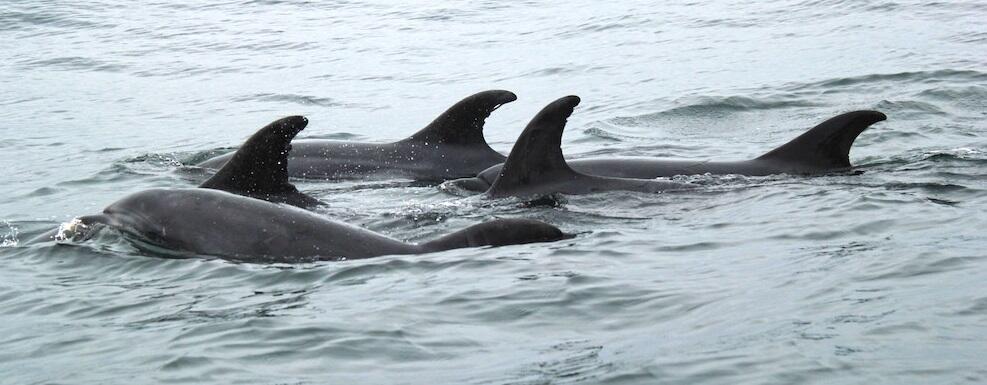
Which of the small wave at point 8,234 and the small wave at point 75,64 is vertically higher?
the small wave at point 8,234

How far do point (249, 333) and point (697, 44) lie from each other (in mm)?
22399

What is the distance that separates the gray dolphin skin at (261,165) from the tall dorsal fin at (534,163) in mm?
2057

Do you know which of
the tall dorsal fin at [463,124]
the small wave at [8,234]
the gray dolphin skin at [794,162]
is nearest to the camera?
the small wave at [8,234]

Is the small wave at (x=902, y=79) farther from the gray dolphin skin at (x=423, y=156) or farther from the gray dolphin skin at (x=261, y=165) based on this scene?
the gray dolphin skin at (x=261, y=165)

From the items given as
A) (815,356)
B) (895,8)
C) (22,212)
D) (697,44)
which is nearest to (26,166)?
(22,212)

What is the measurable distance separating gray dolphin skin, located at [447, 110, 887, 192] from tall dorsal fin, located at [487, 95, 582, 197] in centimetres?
105

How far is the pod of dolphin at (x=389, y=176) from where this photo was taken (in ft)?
33.6

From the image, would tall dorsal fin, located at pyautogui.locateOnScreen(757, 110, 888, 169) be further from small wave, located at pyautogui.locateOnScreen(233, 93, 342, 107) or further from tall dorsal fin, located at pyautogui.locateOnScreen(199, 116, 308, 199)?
small wave, located at pyautogui.locateOnScreen(233, 93, 342, 107)

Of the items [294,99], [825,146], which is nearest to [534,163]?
[825,146]

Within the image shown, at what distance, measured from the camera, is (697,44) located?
2961 cm

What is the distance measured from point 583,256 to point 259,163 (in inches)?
132

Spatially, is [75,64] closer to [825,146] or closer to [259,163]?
[259,163]

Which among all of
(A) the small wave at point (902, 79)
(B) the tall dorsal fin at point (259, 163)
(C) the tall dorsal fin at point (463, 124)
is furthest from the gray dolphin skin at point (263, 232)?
(A) the small wave at point (902, 79)

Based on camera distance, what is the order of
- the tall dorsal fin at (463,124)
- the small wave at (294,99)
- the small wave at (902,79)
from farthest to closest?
the small wave at (294,99), the small wave at (902,79), the tall dorsal fin at (463,124)
